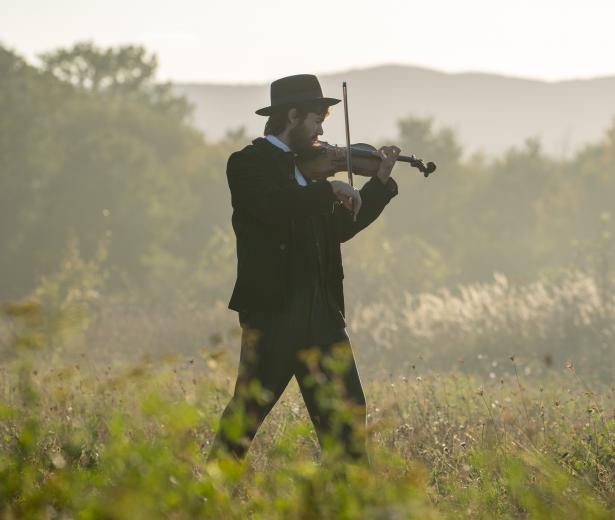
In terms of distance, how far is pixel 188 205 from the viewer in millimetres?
39688

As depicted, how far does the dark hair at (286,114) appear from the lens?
16.5 ft

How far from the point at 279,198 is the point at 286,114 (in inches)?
23.0

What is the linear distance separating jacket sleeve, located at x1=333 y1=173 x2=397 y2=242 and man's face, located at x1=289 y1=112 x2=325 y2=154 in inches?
13.6

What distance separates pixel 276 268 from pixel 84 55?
53.5m

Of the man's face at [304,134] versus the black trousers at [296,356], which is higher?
the man's face at [304,134]

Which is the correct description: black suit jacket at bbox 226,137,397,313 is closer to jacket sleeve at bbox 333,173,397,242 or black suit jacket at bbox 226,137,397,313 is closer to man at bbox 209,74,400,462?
man at bbox 209,74,400,462

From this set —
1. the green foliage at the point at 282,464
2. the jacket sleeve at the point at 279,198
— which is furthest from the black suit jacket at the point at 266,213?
the green foliage at the point at 282,464

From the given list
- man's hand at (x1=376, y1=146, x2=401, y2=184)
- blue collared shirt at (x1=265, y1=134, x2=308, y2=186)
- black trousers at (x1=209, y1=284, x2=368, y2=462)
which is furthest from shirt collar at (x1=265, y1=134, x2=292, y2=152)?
black trousers at (x1=209, y1=284, x2=368, y2=462)

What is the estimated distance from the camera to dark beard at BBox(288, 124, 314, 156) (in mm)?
5059

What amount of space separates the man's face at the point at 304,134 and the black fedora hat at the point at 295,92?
0.29ft

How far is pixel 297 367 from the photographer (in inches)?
191

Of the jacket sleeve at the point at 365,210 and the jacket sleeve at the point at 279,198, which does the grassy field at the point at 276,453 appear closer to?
the jacket sleeve at the point at 279,198

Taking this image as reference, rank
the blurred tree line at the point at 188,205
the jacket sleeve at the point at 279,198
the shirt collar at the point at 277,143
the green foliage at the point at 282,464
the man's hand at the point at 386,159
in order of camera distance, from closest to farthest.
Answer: the green foliage at the point at 282,464 < the jacket sleeve at the point at 279,198 < the shirt collar at the point at 277,143 < the man's hand at the point at 386,159 < the blurred tree line at the point at 188,205

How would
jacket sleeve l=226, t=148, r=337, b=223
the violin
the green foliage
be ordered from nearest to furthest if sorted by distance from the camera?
the green foliage, jacket sleeve l=226, t=148, r=337, b=223, the violin
